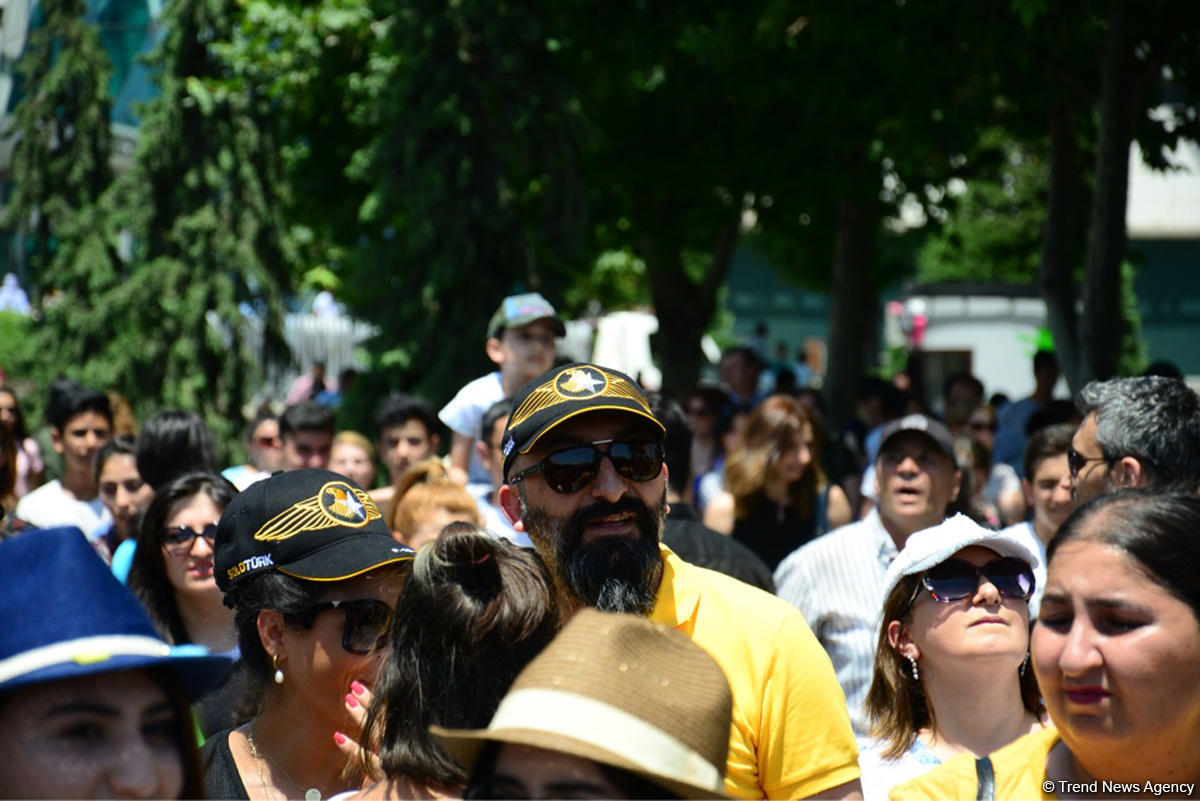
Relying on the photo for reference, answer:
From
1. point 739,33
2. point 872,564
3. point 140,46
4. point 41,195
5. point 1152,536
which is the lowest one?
point 872,564

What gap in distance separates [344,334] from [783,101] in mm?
8299

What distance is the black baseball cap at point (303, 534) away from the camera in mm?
3348

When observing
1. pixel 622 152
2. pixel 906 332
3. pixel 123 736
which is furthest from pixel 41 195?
pixel 906 332

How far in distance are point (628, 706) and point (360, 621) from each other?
1.32 meters

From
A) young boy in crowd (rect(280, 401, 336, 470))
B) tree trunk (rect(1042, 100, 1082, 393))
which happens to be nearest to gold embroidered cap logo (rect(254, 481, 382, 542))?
young boy in crowd (rect(280, 401, 336, 470))

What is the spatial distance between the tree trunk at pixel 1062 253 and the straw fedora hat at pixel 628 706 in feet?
31.3

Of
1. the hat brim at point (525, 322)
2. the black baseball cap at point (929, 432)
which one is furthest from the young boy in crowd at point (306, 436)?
the black baseball cap at point (929, 432)

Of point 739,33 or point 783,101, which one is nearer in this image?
point 739,33

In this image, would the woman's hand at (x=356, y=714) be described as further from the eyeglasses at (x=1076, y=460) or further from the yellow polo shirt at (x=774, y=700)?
the eyeglasses at (x=1076, y=460)

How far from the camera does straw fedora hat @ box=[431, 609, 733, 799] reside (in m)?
2.14

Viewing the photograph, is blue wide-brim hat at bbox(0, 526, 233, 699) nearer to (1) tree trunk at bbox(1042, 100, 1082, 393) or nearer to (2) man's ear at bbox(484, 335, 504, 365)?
(2) man's ear at bbox(484, 335, 504, 365)

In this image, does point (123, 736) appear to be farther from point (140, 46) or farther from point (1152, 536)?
point (140, 46)

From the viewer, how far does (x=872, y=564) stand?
5.70m

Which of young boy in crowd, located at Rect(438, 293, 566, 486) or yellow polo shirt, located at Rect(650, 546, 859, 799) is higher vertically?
young boy in crowd, located at Rect(438, 293, 566, 486)
